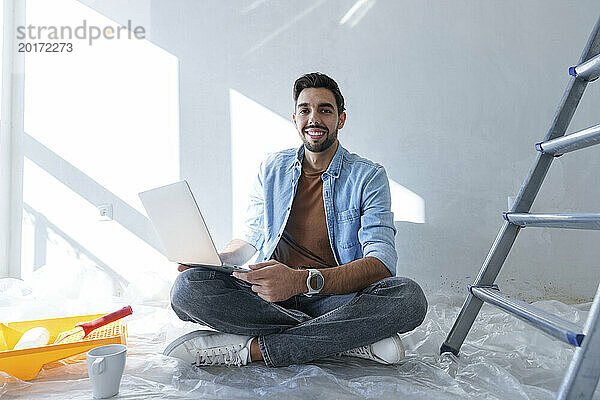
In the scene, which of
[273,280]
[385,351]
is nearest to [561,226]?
[385,351]

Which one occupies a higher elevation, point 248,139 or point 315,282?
point 248,139

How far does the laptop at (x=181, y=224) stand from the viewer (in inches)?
47.8

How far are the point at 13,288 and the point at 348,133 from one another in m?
1.56

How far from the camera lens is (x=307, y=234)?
1.63 meters

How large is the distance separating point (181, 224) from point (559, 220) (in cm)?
84

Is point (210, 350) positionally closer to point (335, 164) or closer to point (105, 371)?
point (105, 371)

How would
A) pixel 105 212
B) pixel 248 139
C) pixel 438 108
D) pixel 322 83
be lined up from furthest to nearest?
1. pixel 105 212
2. pixel 248 139
3. pixel 438 108
4. pixel 322 83

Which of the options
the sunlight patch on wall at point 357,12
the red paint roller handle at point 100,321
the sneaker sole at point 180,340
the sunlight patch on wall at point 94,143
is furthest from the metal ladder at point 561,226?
the sunlight patch on wall at point 94,143

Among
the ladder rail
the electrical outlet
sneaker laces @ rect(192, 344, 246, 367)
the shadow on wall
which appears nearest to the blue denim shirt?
the ladder rail

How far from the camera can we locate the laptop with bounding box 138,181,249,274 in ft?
3.99

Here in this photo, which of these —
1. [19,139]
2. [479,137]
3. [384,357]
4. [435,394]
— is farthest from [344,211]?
[19,139]

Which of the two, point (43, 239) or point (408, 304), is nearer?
point (408, 304)

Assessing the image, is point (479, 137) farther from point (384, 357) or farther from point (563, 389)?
point (563, 389)

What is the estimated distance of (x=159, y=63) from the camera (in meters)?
2.35
